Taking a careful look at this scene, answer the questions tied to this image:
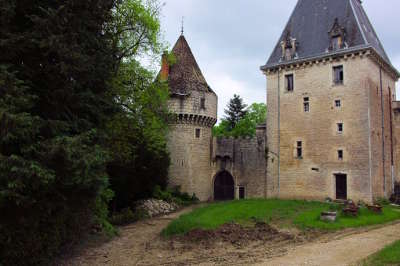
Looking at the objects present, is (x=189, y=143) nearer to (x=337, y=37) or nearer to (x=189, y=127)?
(x=189, y=127)

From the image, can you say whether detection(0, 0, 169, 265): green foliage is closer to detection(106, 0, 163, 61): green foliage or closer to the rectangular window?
detection(106, 0, 163, 61): green foliage

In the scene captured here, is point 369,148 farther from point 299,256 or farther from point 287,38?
point 299,256

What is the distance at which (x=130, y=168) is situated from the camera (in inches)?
778

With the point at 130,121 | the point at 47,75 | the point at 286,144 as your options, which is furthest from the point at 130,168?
the point at 47,75

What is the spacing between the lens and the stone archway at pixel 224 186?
25.4 m

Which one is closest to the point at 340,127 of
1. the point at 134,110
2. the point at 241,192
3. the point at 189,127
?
the point at 241,192

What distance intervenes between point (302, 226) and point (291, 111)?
11083mm

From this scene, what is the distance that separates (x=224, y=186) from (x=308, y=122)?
8006 millimetres

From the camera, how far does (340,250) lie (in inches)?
388

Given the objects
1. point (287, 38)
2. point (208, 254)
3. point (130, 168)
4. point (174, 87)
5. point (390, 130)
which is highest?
point (287, 38)

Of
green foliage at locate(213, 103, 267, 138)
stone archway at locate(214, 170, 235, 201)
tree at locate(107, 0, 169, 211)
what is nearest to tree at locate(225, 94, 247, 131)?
green foliage at locate(213, 103, 267, 138)

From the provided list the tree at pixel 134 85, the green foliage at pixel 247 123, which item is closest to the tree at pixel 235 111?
the green foliage at pixel 247 123

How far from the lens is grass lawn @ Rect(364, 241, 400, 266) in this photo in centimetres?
796

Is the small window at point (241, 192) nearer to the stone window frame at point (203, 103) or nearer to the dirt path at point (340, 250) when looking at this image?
the stone window frame at point (203, 103)
